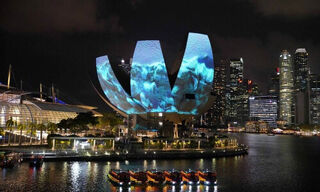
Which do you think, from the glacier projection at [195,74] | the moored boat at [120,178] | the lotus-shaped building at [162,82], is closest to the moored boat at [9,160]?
the moored boat at [120,178]

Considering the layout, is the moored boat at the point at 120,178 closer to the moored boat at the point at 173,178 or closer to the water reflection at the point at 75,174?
the water reflection at the point at 75,174

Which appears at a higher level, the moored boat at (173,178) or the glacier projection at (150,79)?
the glacier projection at (150,79)

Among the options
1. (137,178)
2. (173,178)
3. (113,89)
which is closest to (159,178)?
(173,178)

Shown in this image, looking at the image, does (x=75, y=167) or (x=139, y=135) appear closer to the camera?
(x=75, y=167)

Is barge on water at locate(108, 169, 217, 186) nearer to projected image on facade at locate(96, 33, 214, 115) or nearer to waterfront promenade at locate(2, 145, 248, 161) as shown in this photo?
waterfront promenade at locate(2, 145, 248, 161)

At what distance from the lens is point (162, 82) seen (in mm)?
44688

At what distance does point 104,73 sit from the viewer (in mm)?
47844

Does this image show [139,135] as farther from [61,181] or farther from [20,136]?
[61,181]

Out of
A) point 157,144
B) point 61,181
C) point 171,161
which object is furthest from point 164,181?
point 157,144

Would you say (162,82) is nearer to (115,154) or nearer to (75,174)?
(115,154)

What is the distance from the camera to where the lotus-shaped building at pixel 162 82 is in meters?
43.1

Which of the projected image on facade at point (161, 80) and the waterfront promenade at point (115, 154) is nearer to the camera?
the waterfront promenade at point (115, 154)

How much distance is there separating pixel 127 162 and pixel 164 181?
1135cm

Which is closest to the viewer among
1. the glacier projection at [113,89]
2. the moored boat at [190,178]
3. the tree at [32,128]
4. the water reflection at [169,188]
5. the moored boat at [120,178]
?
the water reflection at [169,188]
